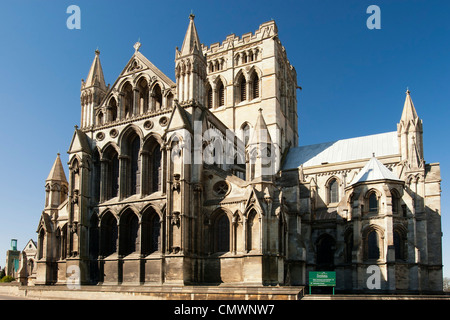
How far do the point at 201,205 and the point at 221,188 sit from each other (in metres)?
1.73

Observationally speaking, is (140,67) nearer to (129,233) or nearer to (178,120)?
(178,120)

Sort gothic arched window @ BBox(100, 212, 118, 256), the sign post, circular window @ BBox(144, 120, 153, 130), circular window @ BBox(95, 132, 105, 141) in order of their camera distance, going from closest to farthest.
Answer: the sign post < gothic arched window @ BBox(100, 212, 118, 256) < circular window @ BBox(144, 120, 153, 130) < circular window @ BBox(95, 132, 105, 141)

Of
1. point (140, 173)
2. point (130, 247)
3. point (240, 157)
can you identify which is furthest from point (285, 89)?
point (130, 247)

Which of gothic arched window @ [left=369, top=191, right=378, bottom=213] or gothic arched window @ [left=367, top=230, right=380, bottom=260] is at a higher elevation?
gothic arched window @ [left=369, top=191, right=378, bottom=213]

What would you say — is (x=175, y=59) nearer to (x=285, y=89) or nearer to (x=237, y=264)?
(x=237, y=264)

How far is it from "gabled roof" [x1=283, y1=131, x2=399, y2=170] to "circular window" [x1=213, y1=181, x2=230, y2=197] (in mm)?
14012

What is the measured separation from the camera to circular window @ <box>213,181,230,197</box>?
28.5 meters

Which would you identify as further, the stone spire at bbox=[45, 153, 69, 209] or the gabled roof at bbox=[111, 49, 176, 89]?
the stone spire at bbox=[45, 153, 69, 209]

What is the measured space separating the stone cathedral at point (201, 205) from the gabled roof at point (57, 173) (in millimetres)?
130

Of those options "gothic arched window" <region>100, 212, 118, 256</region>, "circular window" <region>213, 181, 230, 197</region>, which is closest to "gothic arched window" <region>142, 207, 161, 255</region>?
"gothic arched window" <region>100, 212, 118, 256</region>

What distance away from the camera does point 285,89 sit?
160ft

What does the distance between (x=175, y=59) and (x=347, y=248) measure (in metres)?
19.6

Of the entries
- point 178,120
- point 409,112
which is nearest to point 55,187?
point 178,120

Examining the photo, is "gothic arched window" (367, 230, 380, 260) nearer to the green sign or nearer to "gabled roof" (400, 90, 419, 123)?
the green sign
